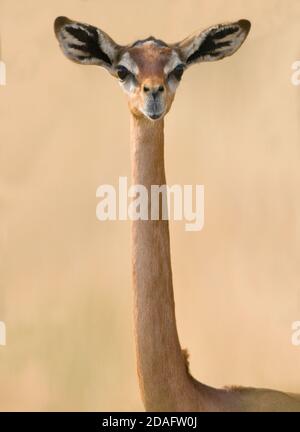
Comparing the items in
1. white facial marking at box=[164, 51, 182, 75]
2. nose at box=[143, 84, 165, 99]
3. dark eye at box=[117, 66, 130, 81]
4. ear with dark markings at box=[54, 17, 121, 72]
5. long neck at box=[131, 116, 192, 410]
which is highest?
ear with dark markings at box=[54, 17, 121, 72]

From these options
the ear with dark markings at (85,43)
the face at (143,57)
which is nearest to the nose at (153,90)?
the face at (143,57)

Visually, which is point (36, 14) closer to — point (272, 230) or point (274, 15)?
point (274, 15)

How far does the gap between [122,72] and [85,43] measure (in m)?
0.12

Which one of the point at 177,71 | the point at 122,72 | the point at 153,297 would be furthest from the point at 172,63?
the point at 153,297

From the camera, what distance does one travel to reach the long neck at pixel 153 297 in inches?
67.2

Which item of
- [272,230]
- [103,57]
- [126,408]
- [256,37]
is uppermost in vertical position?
[256,37]

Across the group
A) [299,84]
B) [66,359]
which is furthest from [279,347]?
[299,84]

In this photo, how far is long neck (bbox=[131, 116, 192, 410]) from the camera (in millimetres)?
1707

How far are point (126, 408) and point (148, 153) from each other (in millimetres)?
933

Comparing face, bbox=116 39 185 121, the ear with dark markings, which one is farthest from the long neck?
the ear with dark markings

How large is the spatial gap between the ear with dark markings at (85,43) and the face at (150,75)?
0.13ft

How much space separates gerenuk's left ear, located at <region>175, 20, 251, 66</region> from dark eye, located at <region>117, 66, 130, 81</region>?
0.16 metres

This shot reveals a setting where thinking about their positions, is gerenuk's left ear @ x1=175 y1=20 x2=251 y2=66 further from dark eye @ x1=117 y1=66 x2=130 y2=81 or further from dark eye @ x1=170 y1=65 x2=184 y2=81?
dark eye @ x1=117 y1=66 x2=130 y2=81

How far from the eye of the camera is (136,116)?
1.74 metres
